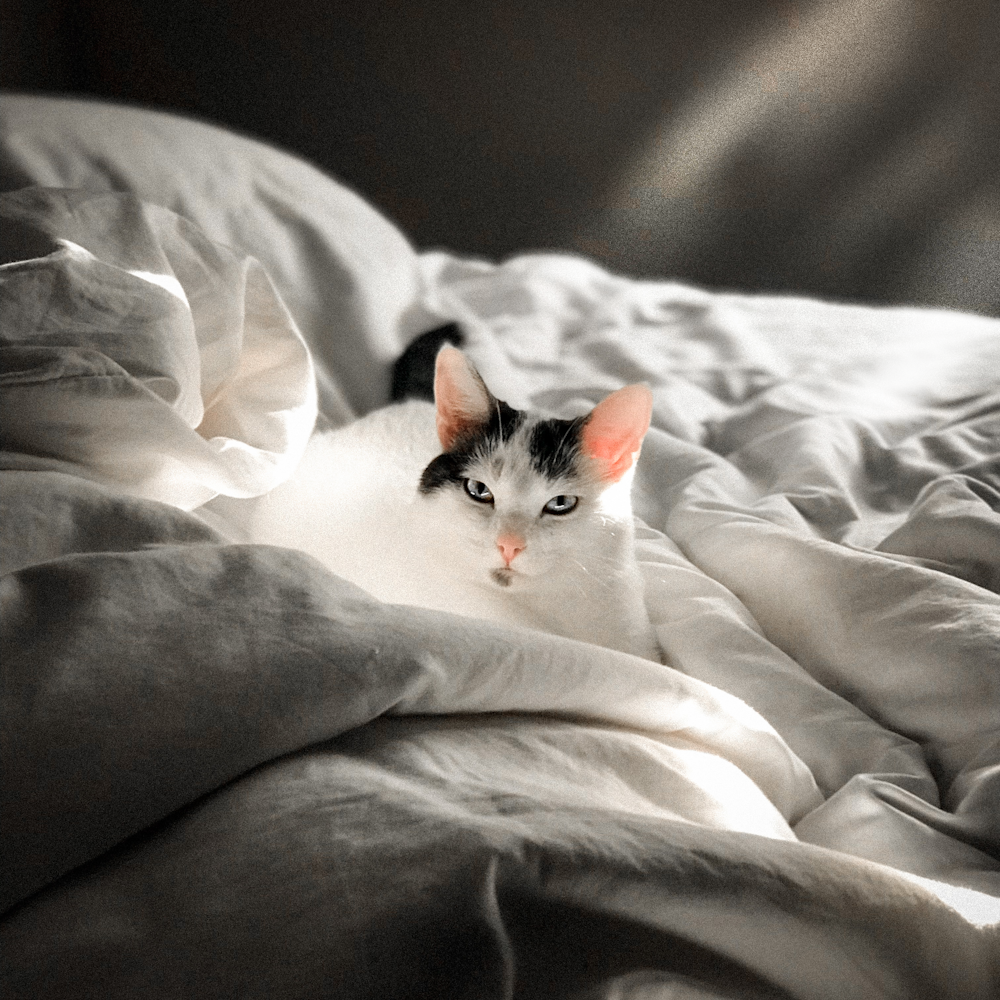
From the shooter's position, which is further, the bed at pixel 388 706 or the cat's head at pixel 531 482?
the cat's head at pixel 531 482

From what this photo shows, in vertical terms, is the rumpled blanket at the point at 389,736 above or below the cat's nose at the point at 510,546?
above

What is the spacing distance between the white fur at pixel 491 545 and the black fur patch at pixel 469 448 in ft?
0.04

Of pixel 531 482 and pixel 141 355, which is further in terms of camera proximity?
pixel 531 482

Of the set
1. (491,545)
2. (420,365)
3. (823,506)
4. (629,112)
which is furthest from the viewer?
(629,112)

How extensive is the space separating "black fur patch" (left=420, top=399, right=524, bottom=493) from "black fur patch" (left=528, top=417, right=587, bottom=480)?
0.03 metres

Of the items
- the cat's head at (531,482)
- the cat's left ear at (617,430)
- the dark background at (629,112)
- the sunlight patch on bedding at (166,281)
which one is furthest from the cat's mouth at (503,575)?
the dark background at (629,112)

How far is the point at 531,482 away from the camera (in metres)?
0.78

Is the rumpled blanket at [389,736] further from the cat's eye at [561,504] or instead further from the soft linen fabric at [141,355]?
the cat's eye at [561,504]

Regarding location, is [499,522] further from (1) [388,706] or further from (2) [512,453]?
(1) [388,706]

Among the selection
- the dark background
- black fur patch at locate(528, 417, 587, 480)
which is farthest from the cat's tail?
black fur patch at locate(528, 417, 587, 480)

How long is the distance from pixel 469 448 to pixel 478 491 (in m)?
0.05

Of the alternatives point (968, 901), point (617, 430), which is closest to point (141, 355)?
point (617, 430)

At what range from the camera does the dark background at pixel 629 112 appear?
1.02m

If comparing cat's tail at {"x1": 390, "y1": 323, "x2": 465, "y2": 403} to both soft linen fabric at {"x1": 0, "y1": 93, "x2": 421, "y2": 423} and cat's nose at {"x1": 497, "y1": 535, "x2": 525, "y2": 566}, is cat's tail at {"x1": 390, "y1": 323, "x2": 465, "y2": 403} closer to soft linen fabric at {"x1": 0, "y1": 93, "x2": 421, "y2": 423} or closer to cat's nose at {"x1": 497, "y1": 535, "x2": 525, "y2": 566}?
soft linen fabric at {"x1": 0, "y1": 93, "x2": 421, "y2": 423}
